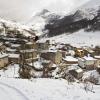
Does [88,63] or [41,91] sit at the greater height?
[41,91]

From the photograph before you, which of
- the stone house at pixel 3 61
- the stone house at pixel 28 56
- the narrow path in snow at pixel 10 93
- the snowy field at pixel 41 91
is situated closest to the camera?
the narrow path in snow at pixel 10 93

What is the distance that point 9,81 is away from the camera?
568 inches

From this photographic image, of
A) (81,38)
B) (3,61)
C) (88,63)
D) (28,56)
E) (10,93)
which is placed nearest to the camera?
(10,93)

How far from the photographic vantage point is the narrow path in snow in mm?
11266

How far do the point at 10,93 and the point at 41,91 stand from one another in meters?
1.51

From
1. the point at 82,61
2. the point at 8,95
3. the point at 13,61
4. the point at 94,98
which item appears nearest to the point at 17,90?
the point at 8,95

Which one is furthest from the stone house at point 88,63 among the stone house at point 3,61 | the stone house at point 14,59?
the stone house at point 3,61

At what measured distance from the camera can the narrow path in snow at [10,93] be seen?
11266mm

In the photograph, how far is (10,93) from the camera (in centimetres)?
1198

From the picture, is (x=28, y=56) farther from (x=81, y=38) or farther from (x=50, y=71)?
(x=81, y=38)

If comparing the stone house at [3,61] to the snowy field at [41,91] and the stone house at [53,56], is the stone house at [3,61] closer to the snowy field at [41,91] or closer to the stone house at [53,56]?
the stone house at [53,56]

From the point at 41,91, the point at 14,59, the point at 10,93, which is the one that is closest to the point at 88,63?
the point at 14,59

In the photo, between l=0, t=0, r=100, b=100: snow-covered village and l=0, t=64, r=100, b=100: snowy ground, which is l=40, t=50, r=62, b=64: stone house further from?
l=0, t=64, r=100, b=100: snowy ground

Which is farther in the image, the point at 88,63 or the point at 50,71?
the point at 88,63
